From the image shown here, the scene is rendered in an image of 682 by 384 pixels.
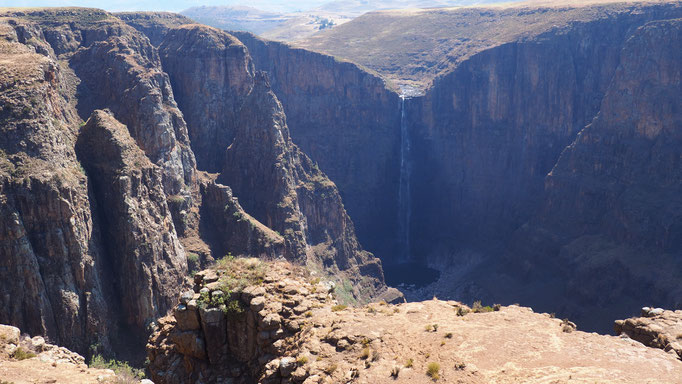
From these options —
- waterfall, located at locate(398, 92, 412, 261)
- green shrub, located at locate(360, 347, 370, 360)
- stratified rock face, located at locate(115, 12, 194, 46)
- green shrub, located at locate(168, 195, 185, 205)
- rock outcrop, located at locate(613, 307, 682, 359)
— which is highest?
stratified rock face, located at locate(115, 12, 194, 46)

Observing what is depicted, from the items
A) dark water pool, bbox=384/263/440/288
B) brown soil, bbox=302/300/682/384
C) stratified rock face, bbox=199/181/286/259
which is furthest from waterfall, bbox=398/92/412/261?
brown soil, bbox=302/300/682/384

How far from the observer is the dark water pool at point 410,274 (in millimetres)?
105438

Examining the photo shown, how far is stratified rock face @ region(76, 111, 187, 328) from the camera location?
5659 cm

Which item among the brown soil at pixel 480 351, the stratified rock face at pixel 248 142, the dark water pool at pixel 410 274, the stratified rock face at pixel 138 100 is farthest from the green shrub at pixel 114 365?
the dark water pool at pixel 410 274

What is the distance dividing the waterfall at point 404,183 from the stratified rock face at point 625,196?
25159 mm

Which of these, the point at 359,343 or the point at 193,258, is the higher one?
the point at 359,343

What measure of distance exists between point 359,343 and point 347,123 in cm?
10190

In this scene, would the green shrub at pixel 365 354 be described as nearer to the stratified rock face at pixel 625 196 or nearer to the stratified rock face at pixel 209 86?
the stratified rock face at pixel 625 196

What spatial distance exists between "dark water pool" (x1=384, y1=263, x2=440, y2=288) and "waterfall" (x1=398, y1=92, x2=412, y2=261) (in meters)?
7.88

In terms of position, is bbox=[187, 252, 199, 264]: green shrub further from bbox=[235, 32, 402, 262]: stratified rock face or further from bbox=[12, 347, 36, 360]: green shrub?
bbox=[235, 32, 402, 262]: stratified rock face

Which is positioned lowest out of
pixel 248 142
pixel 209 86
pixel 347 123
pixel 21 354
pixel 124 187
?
pixel 347 123

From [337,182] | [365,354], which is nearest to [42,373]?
[365,354]

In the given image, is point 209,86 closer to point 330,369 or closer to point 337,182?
point 337,182

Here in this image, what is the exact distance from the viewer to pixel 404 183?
127 metres
